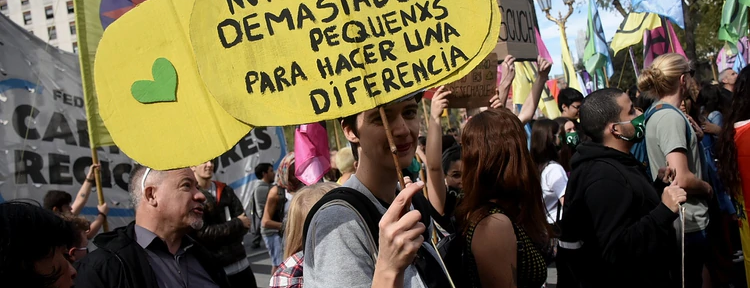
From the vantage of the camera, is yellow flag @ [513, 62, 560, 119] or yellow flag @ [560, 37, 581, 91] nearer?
yellow flag @ [513, 62, 560, 119]

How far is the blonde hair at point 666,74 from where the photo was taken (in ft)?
13.1

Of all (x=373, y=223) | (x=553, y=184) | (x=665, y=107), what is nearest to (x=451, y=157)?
(x=553, y=184)

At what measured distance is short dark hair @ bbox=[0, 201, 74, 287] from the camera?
1.71m

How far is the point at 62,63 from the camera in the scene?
7047 millimetres

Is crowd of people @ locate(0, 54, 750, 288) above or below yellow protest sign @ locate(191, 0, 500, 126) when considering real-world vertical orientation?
below

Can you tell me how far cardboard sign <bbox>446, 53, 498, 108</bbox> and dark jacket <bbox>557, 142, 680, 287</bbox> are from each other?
81 cm

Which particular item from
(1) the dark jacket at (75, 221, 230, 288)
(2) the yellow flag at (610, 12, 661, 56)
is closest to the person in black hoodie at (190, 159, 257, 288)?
(1) the dark jacket at (75, 221, 230, 288)

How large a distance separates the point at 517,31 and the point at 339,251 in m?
3.22

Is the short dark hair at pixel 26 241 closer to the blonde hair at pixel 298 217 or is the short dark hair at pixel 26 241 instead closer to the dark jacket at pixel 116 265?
the dark jacket at pixel 116 265

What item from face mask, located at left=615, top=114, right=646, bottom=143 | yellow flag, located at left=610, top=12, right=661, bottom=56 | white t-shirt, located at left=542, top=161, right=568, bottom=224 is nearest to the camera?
face mask, located at left=615, top=114, right=646, bottom=143

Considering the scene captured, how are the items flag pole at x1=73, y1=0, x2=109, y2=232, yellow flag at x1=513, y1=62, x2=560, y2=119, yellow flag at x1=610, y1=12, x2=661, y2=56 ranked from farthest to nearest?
yellow flag at x1=610, y1=12, x2=661, y2=56
yellow flag at x1=513, y1=62, x2=560, y2=119
flag pole at x1=73, y1=0, x2=109, y2=232

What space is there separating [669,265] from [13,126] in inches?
242

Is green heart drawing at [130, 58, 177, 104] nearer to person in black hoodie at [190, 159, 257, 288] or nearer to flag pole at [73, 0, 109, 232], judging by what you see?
flag pole at [73, 0, 109, 232]

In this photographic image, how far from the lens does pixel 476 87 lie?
397 centimetres
